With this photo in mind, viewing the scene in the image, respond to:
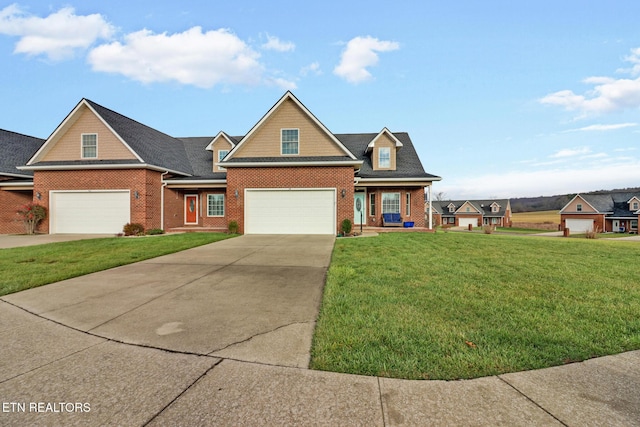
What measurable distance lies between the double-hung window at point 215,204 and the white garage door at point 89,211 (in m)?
4.57

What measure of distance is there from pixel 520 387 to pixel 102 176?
19.6m

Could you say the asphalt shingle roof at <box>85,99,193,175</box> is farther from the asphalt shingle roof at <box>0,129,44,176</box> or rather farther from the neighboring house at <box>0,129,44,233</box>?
Answer: the asphalt shingle roof at <box>0,129,44,176</box>

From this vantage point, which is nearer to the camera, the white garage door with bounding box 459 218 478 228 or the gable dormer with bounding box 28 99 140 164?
the gable dormer with bounding box 28 99 140 164

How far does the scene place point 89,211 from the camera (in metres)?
16.2

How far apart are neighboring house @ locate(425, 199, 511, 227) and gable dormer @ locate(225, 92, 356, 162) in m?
52.8

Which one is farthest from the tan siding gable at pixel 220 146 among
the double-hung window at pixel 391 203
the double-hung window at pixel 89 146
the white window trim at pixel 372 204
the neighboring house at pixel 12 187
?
the double-hung window at pixel 391 203

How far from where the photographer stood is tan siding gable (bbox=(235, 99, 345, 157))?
1579cm

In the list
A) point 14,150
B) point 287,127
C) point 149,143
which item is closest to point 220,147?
point 149,143

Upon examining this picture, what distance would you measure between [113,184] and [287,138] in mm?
9849

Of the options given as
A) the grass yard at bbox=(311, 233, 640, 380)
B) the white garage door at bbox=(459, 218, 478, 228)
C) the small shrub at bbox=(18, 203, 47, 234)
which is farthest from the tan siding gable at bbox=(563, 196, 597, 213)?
the small shrub at bbox=(18, 203, 47, 234)

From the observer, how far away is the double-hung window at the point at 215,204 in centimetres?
1917

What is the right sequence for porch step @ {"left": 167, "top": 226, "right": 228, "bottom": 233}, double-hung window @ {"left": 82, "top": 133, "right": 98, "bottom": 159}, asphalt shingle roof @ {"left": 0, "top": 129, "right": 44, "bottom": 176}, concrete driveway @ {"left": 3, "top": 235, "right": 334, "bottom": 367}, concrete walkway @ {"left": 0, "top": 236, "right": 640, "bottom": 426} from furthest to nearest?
1. asphalt shingle roof @ {"left": 0, "top": 129, "right": 44, "bottom": 176}
2. porch step @ {"left": 167, "top": 226, "right": 228, "bottom": 233}
3. double-hung window @ {"left": 82, "top": 133, "right": 98, "bottom": 159}
4. concrete driveway @ {"left": 3, "top": 235, "right": 334, "bottom": 367}
5. concrete walkway @ {"left": 0, "top": 236, "right": 640, "bottom": 426}

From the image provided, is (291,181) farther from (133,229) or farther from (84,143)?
(84,143)

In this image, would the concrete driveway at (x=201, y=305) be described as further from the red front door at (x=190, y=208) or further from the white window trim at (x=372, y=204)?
the white window trim at (x=372, y=204)
